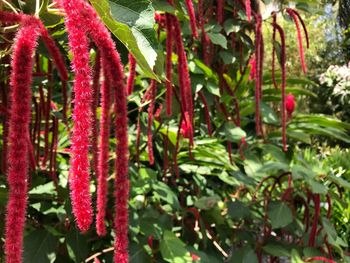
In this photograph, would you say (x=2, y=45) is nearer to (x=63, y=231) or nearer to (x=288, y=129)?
(x=63, y=231)

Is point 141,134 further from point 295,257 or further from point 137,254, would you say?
point 295,257

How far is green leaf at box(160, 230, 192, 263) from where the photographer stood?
1.25m

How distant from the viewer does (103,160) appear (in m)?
0.56

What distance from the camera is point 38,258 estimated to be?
3.73 ft

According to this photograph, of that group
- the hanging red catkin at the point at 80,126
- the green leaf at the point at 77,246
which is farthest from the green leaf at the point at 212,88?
the hanging red catkin at the point at 80,126

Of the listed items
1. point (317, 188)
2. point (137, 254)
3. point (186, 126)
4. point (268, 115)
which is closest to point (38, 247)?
point (137, 254)

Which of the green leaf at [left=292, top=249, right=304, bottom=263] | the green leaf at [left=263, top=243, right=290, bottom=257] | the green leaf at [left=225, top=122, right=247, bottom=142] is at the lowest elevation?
the green leaf at [left=263, top=243, right=290, bottom=257]

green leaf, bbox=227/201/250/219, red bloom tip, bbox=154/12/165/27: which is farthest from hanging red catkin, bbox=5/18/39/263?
green leaf, bbox=227/201/250/219

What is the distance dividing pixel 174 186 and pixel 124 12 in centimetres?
123

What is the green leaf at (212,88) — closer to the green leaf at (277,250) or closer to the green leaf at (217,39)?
the green leaf at (217,39)

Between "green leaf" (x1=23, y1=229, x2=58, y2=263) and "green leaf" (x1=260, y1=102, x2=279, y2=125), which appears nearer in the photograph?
"green leaf" (x1=23, y1=229, x2=58, y2=263)

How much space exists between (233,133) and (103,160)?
1.12 metres

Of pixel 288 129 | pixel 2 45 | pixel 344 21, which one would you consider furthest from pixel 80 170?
pixel 344 21

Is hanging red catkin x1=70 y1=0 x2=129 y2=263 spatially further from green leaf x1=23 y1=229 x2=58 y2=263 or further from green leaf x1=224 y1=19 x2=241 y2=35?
green leaf x1=224 y1=19 x2=241 y2=35
